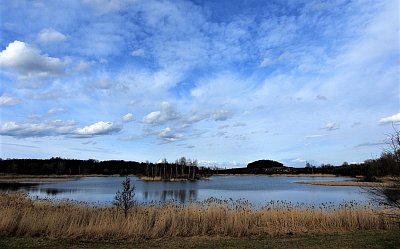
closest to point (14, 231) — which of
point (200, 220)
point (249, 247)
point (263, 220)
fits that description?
point (200, 220)

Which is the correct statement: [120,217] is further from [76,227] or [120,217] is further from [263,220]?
Result: [263,220]

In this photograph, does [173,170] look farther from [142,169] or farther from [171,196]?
[171,196]

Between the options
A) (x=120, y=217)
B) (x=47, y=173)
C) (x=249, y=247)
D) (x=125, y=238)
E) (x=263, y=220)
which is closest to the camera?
(x=249, y=247)

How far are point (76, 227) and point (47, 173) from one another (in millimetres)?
120980

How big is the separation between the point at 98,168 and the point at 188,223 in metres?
161

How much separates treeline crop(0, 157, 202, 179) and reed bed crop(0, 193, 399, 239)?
273 ft

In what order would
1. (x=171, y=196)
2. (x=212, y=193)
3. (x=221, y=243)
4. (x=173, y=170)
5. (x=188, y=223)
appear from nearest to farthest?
(x=221, y=243), (x=188, y=223), (x=171, y=196), (x=212, y=193), (x=173, y=170)

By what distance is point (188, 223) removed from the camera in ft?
44.2

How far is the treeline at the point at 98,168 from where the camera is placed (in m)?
111

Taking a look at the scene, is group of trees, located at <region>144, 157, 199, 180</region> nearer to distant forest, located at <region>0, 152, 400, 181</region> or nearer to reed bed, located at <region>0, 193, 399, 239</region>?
distant forest, located at <region>0, 152, 400, 181</region>

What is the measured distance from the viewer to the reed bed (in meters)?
11.9

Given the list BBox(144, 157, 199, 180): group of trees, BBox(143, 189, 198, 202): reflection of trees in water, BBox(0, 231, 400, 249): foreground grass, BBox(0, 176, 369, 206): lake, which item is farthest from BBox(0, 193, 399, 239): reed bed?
BBox(144, 157, 199, 180): group of trees

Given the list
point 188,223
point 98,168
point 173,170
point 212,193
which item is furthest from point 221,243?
point 98,168

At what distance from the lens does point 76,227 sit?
39.6 ft
